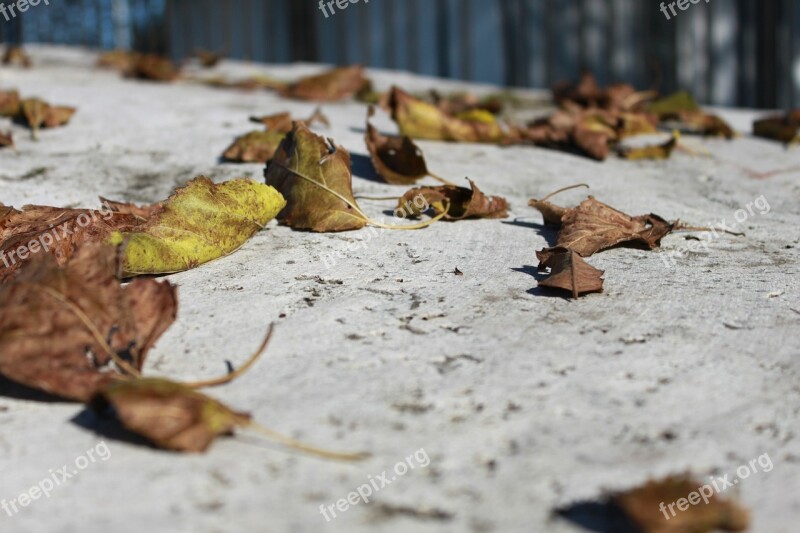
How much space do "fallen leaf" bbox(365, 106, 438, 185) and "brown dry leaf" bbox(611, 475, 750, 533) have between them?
1302mm

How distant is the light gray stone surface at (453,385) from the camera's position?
901 millimetres

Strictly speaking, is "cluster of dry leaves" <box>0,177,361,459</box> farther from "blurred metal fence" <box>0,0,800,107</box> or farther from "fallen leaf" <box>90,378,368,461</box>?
"blurred metal fence" <box>0,0,800,107</box>

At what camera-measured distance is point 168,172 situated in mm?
2266

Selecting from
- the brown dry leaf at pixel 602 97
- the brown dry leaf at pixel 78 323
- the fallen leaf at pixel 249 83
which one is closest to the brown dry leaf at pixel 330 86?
the fallen leaf at pixel 249 83

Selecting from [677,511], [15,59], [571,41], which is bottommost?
[677,511]

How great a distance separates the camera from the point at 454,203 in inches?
75.3

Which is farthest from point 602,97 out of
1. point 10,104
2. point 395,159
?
point 10,104

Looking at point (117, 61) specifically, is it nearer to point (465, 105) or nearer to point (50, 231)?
point (465, 105)

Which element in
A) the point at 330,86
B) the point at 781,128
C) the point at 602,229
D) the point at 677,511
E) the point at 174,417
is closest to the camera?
the point at 677,511

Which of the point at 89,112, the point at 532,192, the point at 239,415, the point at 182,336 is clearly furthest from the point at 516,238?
the point at 89,112

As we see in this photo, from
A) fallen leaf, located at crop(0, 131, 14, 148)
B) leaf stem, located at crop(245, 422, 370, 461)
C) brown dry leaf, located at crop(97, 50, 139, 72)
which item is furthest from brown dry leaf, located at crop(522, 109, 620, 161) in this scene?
brown dry leaf, located at crop(97, 50, 139, 72)

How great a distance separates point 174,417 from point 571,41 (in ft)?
17.1

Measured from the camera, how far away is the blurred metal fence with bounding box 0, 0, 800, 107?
17.5 feet

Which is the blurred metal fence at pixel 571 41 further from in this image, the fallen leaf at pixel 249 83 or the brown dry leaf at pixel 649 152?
the brown dry leaf at pixel 649 152
